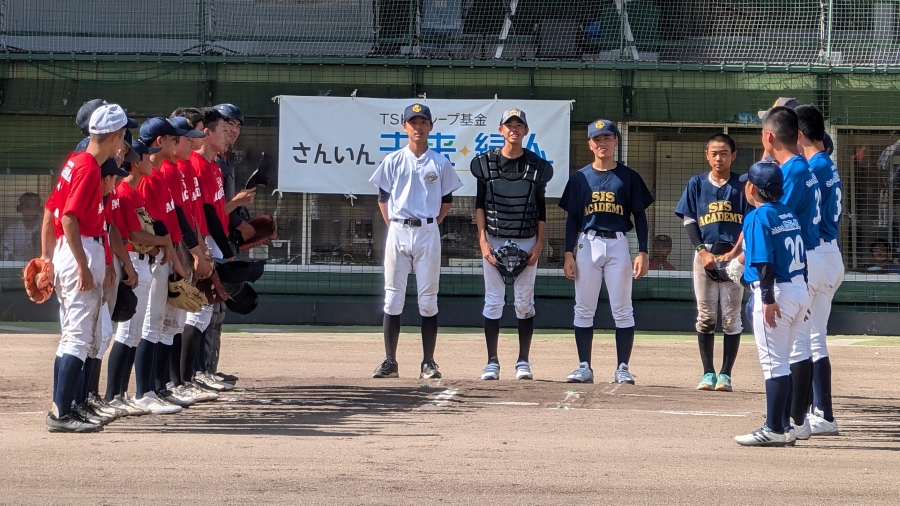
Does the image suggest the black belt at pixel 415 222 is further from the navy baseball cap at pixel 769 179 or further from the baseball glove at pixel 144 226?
the navy baseball cap at pixel 769 179

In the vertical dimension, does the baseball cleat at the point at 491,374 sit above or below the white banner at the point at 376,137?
below

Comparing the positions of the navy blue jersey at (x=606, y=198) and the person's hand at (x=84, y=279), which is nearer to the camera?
the person's hand at (x=84, y=279)

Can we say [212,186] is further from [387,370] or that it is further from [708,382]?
[708,382]

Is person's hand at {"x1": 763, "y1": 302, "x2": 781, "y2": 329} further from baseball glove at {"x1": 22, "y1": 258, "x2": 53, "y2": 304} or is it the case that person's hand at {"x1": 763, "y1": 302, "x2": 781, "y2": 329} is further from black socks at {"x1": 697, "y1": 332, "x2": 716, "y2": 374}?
baseball glove at {"x1": 22, "y1": 258, "x2": 53, "y2": 304}

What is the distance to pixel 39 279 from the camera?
7.05 metres

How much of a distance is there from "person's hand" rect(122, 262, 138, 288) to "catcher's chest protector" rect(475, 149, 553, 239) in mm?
3664

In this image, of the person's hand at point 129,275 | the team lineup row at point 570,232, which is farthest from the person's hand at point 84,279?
the team lineup row at point 570,232

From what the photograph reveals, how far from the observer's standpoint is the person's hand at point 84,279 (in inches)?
272

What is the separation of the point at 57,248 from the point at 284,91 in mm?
9820

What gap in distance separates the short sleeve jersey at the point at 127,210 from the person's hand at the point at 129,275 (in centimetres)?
27

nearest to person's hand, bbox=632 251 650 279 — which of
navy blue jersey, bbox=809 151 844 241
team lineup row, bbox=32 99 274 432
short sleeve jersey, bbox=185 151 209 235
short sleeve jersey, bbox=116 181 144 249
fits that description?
navy blue jersey, bbox=809 151 844 241

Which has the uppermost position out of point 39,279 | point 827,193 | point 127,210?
point 827,193

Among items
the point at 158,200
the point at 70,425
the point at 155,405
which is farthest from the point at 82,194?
the point at 155,405

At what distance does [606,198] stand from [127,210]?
13.9ft
